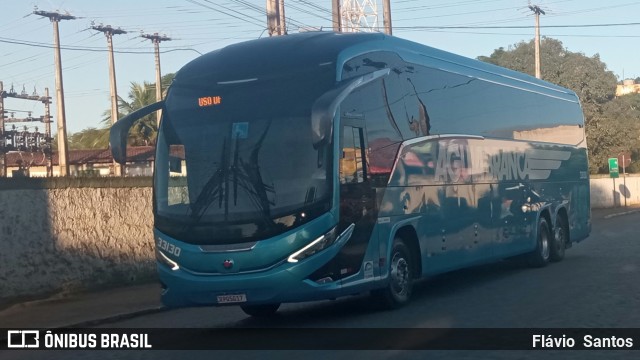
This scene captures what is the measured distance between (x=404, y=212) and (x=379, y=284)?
1.32m

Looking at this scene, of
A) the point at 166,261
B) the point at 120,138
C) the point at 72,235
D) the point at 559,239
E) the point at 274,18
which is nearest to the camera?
the point at 166,261

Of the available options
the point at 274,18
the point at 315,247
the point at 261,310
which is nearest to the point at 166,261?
the point at 261,310

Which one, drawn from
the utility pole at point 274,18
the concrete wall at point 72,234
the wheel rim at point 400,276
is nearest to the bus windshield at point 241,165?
the wheel rim at point 400,276

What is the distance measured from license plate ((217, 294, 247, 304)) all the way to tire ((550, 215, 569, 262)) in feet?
35.3

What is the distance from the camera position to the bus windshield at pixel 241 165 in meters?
11.6

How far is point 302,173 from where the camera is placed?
11.7 m

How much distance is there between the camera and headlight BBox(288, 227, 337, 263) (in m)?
11.6

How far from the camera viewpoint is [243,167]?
1184 cm

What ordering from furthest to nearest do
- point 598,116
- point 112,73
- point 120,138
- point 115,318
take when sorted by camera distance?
point 598,116 < point 112,73 < point 115,318 < point 120,138

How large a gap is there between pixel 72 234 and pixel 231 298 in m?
7.04

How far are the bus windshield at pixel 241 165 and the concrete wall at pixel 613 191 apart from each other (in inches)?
1603

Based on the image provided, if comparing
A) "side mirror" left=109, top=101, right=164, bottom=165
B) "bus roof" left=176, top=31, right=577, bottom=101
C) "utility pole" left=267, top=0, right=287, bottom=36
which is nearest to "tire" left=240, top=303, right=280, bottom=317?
"side mirror" left=109, top=101, right=164, bottom=165

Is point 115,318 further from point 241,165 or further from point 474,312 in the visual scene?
point 474,312

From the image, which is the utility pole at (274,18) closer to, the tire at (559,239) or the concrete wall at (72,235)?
the concrete wall at (72,235)
